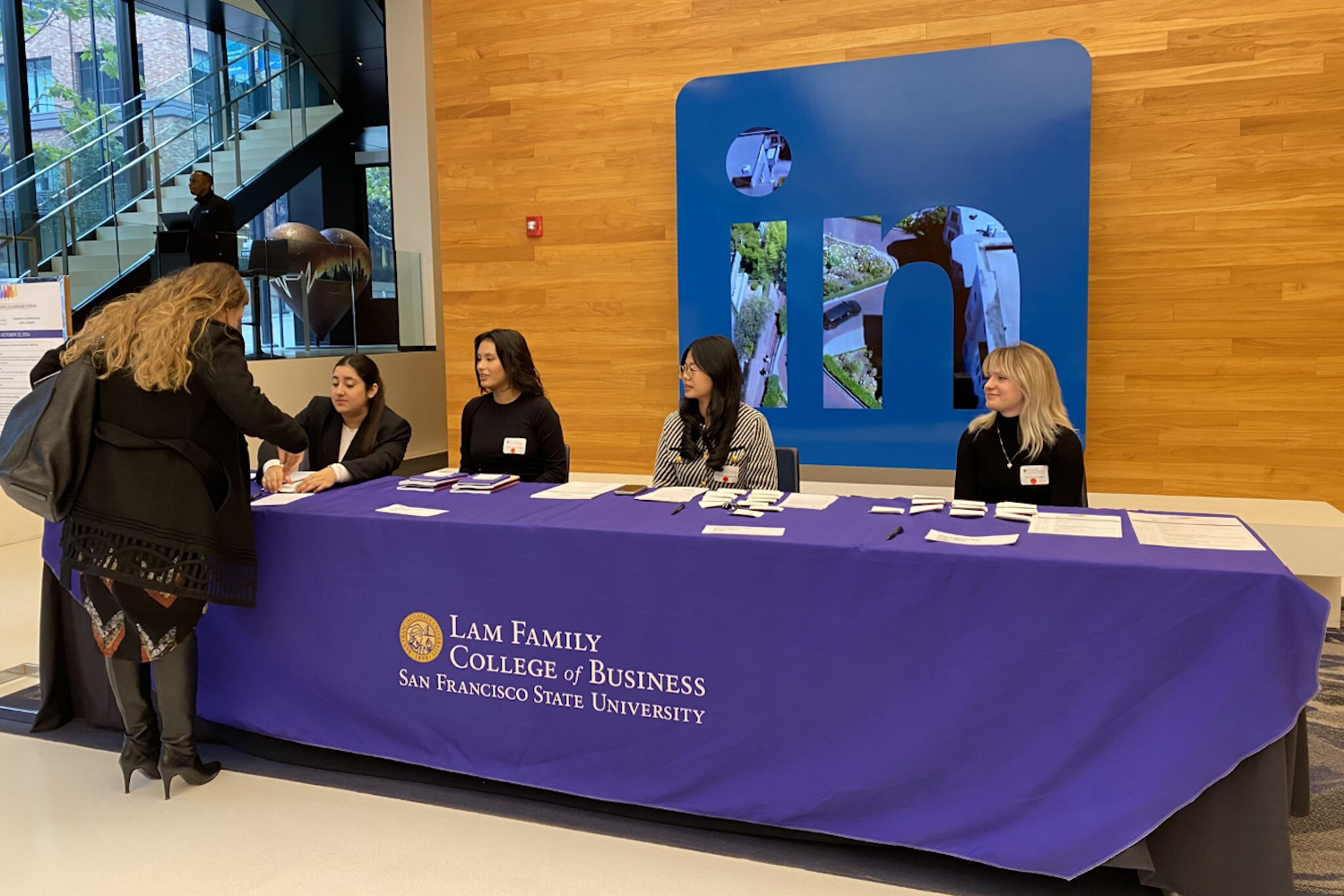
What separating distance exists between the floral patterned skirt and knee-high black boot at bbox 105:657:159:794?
9 centimetres

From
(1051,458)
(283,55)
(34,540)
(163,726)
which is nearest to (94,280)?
(34,540)

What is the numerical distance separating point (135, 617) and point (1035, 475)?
2.74 metres

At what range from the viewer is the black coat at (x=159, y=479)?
277 cm

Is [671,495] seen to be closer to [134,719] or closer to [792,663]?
[792,663]

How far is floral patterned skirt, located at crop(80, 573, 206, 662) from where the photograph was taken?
9.32ft

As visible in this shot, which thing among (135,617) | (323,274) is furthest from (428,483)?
(323,274)

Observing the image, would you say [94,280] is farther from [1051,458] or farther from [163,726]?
[1051,458]

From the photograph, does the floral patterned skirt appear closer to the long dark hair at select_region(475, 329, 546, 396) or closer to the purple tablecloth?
the purple tablecloth

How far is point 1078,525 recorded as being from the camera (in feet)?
8.67

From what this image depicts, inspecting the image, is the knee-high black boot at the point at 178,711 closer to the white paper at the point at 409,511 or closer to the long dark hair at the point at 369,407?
the white paper at the point at 409,511

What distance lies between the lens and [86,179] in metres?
9.09

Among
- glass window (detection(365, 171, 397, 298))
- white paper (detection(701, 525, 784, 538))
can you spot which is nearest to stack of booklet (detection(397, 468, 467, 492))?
white paper (detection(701, 525, 784, 538))

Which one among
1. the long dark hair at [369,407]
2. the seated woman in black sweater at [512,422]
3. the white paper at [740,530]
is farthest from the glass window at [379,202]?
the white paper at [740,530]

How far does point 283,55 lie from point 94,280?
5.09 metres
